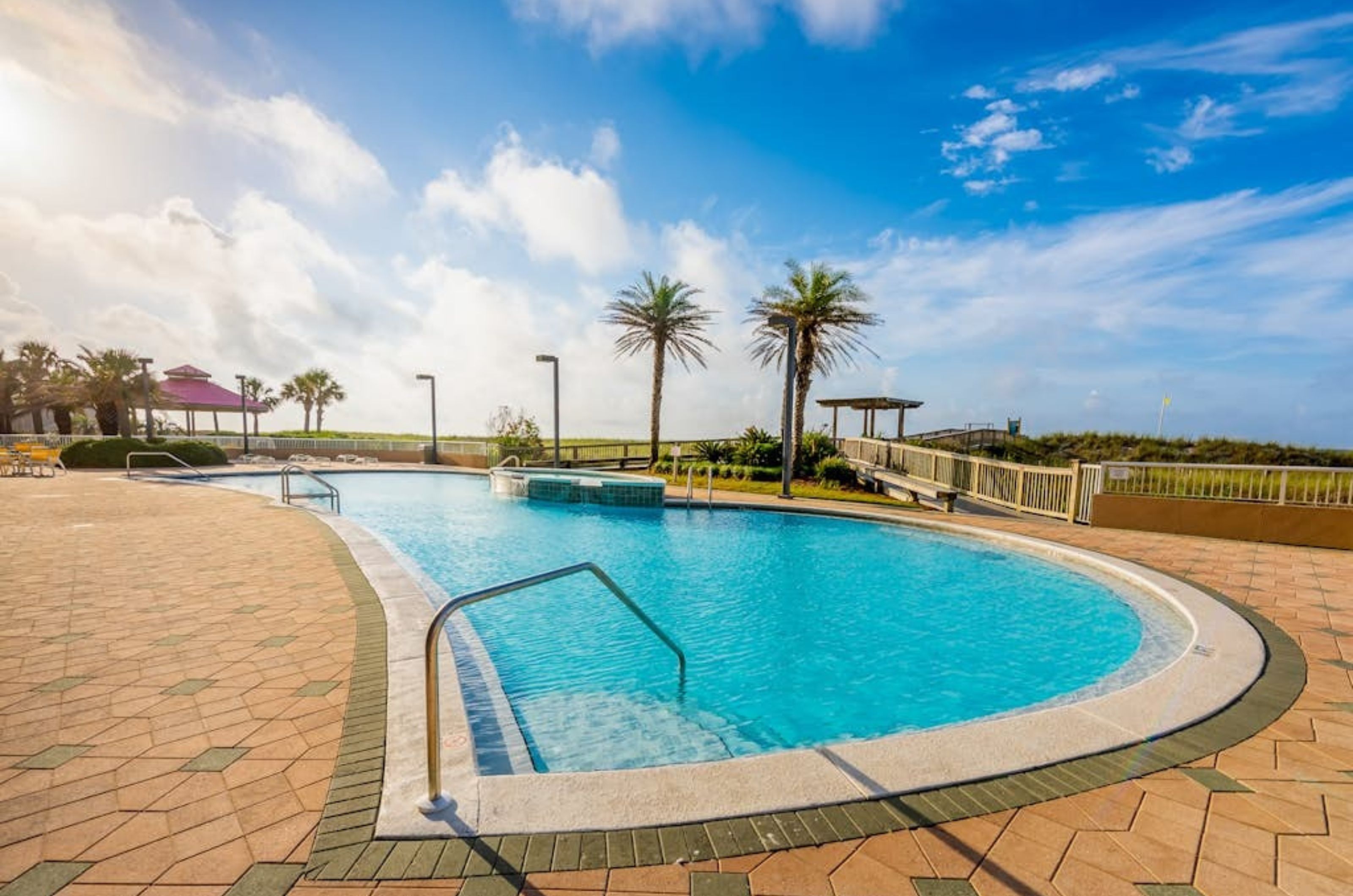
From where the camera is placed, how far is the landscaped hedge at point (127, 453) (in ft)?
68.0

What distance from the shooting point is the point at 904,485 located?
16672mm

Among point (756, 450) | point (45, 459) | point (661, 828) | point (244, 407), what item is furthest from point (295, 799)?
point (244, 407)

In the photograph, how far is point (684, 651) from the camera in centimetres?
532

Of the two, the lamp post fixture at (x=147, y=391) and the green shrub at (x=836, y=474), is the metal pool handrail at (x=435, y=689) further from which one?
the lamp post fixture at (x=147, y=391)

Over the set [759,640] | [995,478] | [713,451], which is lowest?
[759,640]

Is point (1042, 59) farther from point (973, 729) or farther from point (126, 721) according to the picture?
point (126, 721)


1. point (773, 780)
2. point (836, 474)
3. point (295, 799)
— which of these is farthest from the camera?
point (836, 474)

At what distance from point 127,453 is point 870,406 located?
104 feet

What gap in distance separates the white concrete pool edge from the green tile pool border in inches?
1.9

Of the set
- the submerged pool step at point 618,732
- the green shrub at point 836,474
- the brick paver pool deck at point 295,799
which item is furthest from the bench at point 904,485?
the submerged pool step at point 618,732

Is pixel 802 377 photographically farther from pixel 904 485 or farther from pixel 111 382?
pixel 111 382

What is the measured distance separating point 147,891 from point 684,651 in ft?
13.3

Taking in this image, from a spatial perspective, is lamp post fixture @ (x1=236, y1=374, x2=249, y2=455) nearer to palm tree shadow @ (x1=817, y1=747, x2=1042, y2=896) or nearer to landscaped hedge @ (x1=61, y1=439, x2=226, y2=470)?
landscaped hedge @ (x1=61, y1=439, x2=226, y2=470)

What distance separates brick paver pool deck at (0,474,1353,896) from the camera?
1.91 metres
